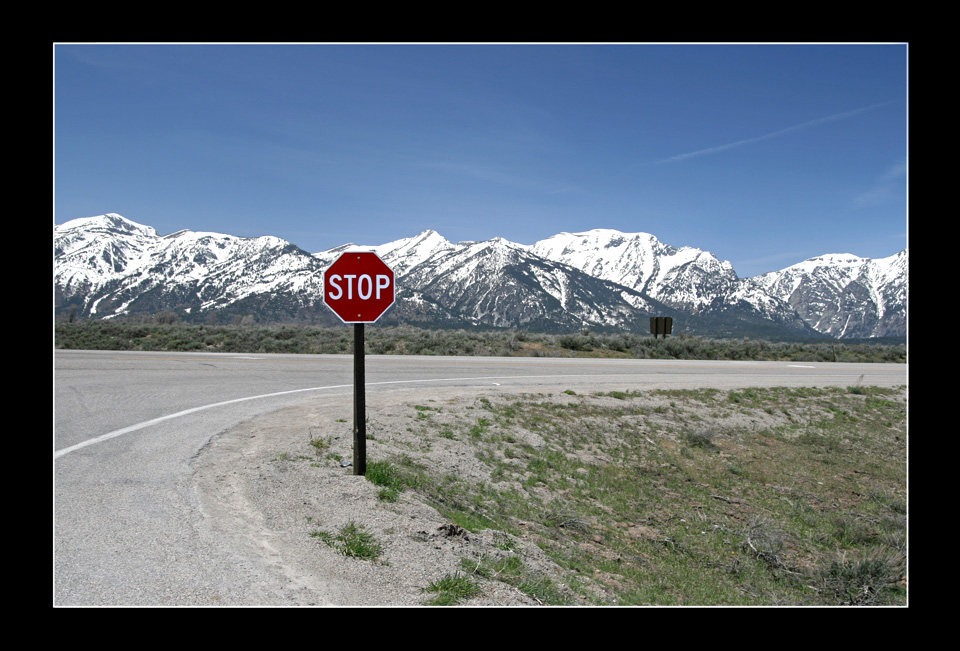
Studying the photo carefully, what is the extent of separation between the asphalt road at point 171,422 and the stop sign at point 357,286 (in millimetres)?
2288

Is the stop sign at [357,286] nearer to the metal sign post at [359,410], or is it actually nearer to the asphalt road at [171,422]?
the metal sign post at [359,410]

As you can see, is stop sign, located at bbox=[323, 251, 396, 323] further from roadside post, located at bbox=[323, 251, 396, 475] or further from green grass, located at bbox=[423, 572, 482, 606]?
green grass, located at bbox=[423, 572, 482, 606]

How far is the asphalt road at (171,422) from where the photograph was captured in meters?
3.79

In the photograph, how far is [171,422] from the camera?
336 inches

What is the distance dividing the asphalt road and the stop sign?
2.29m

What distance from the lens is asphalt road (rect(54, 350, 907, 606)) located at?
3791 millimetres

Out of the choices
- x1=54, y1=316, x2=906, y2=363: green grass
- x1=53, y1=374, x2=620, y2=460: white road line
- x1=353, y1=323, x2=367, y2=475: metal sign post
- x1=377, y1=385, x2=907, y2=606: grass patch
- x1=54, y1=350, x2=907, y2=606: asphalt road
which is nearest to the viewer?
x1=54, y1=350, x2=907, y2=606: asphalt road

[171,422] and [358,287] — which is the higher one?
[358,287]

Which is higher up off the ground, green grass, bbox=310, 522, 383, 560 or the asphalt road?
the asphalt road

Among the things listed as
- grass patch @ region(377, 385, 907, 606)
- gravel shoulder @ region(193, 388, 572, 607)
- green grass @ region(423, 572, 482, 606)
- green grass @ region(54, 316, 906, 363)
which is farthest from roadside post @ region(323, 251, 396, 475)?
green grass @ region(54, 316, 906, 363)

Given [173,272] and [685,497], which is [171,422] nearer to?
[685,497]

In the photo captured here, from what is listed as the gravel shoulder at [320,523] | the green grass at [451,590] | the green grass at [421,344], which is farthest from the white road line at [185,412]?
the green grass at [421,344]

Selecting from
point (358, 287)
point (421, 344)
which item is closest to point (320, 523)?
point (358, 287)

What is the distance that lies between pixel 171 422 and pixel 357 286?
4.74m
